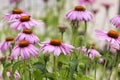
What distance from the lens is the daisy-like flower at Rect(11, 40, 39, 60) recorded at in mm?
1168

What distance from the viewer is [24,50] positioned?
1.19 metres

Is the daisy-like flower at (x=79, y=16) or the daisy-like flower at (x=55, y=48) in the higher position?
the daisy-like flower at (x=79, y=16)

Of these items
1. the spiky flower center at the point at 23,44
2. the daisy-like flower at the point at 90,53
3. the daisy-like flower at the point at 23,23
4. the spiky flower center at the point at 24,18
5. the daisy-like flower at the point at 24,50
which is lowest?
the daisy-like flower at the point at 90,53

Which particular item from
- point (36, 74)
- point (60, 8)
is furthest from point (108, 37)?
point (60, 8)

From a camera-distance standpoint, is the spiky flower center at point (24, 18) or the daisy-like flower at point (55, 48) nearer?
the daisy-like flower at point (55, 48)

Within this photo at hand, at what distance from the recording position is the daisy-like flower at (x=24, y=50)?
1.17 m

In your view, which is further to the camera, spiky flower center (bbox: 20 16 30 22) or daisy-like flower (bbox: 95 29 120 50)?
spiky flower center (bbox: 20 16 30 22)

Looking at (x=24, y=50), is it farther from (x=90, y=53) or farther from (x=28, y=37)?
(x=90, y=53)

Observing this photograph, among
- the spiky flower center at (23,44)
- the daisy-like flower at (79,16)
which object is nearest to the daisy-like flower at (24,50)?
the spiky flower center at (23,44)

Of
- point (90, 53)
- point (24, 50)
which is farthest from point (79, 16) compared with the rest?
point (24, 50)

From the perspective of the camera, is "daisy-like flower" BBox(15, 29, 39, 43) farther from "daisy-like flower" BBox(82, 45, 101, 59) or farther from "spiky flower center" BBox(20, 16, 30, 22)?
"daisy-like flower" BBox(82, 45, 101, 59)

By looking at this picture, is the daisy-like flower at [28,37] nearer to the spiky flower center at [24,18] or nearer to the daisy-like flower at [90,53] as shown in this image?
the spiky flower center at [24,18]

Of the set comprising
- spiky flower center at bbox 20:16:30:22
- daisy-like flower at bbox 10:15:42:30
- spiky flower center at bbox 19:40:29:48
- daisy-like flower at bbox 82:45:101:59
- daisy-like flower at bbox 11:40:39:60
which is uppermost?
spiky flower center at bbox 20:16:30:22

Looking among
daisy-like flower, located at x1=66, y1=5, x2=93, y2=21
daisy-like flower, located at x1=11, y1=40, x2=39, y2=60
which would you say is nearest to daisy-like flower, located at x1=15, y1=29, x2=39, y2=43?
daisy-like flower, located at x1=11, y1=40, x2=39, y2=60
